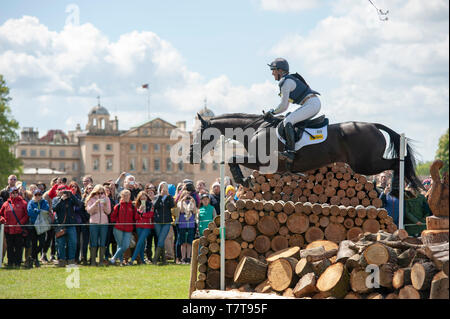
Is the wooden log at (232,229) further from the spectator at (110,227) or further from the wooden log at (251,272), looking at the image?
the spectator at (110,227)

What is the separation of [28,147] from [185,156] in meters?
109

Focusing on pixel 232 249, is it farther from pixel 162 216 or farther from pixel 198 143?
pixel 162 216

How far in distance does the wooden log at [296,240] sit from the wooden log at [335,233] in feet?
1.04

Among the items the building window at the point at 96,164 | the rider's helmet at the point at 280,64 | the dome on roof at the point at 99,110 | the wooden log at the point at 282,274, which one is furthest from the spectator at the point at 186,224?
the dome on roof at the point at 99,110

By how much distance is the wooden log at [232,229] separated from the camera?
7762 millimetres

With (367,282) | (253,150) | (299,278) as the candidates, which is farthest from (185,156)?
(367,282)

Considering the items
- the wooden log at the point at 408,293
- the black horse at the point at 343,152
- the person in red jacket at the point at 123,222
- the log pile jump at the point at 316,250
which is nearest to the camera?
the wooden log at the point at 408,293

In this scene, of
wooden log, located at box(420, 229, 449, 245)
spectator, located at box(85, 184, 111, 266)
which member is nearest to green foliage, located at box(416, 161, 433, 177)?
wooden log, located at box(420, 229, 449, 245)

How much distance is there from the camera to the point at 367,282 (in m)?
6.14

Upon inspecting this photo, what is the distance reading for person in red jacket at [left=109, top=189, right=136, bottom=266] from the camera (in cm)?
1272

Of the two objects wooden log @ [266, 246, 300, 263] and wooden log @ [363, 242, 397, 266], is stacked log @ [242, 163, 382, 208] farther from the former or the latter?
wooden log @ [363, 242, 397, 266]

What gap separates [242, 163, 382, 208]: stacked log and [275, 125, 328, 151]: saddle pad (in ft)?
1.72
